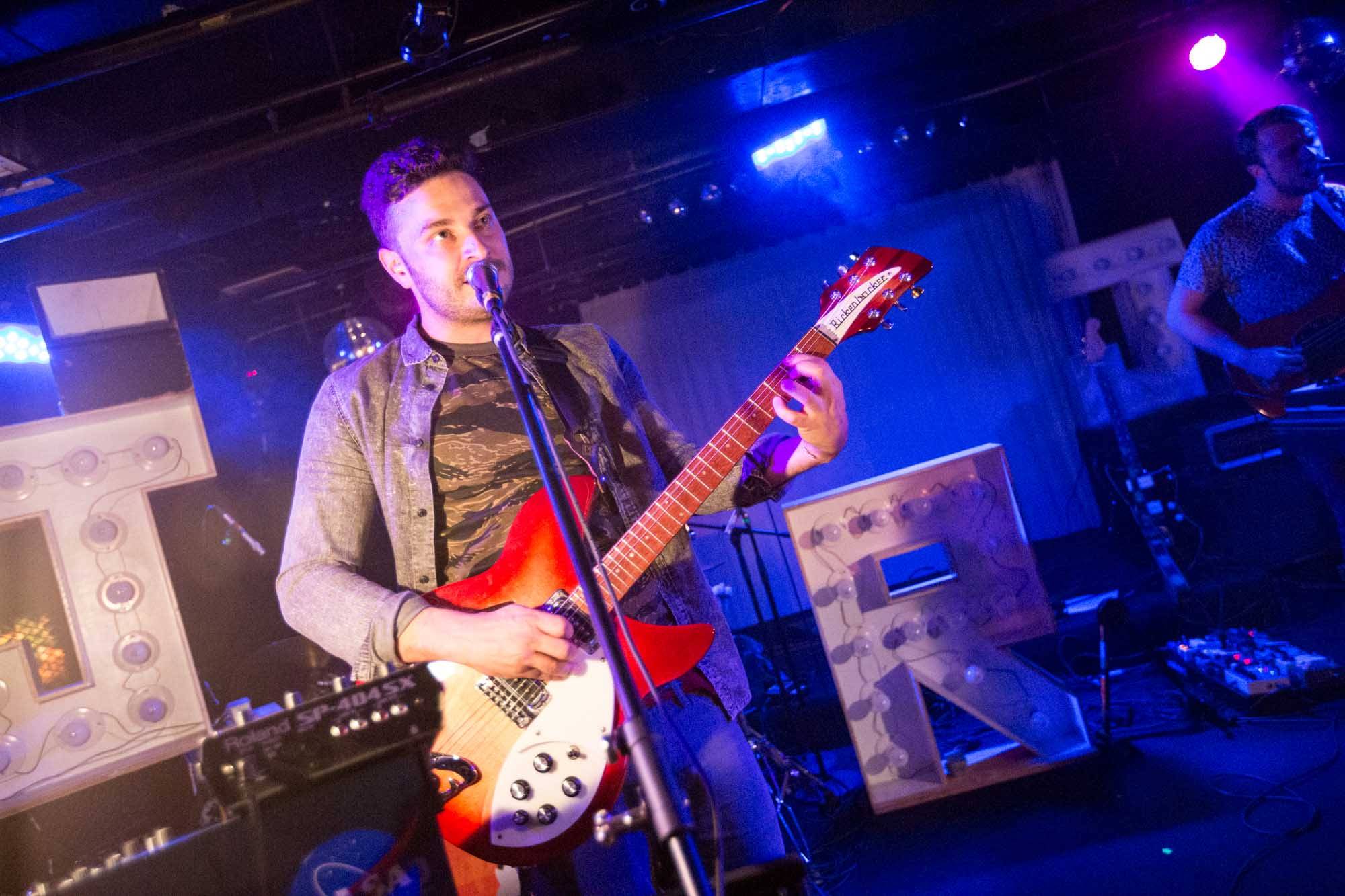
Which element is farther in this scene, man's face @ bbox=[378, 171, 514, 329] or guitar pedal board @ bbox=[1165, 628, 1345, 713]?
guitar pedal board @ bbox=[1165, 628, 1345, 713]

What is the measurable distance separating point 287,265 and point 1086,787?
6.68 m

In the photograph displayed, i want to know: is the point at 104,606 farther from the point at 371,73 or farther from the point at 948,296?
the point at 948,296

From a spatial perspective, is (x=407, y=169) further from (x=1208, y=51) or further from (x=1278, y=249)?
(x=1208, y=51)

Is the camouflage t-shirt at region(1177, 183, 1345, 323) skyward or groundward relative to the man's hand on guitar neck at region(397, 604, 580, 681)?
skyward

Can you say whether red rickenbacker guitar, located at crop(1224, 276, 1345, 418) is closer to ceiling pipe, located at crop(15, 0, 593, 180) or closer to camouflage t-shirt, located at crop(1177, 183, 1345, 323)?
camouflage t-shirt, located at crop(1177, 183, 1345, 323)

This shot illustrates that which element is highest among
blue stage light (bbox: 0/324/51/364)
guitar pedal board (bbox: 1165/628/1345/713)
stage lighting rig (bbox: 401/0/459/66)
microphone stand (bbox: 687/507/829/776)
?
stage lighting rig (bbox: 401/0/459/66)

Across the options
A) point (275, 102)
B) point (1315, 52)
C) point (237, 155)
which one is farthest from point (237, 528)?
point (1315, 52)

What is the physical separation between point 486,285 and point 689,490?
728 millimetres

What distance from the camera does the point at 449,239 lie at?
2.26 m

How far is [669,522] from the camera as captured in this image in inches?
81.2

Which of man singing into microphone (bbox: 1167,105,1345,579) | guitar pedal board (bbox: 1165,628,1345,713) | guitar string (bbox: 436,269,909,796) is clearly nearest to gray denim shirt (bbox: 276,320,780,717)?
guitar string (bbox: 436,269,909,796)

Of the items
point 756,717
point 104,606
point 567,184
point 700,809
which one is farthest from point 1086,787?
point 567,184

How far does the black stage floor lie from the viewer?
2.98 m

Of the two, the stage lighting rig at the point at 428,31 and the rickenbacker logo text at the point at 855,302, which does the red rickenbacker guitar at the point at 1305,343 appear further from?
the stage lighting rig at the point at 428,31
